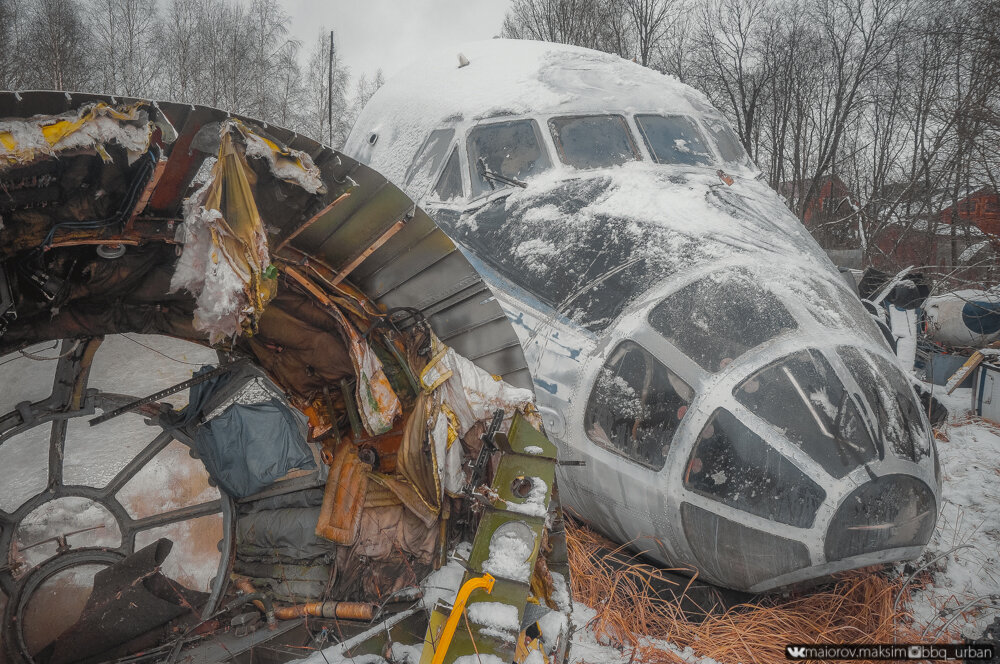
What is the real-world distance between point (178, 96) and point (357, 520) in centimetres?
2579

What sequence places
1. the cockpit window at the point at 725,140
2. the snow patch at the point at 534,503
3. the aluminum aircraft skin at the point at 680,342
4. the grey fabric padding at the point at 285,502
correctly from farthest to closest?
the cockpit window at the point at 725,140
the grey fabric padding at the point at 285,502
the snow patch at the point at 534,503
the aluminum aircraft skin at the point at 680,342

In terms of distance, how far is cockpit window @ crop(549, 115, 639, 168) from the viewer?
4617 millimetres

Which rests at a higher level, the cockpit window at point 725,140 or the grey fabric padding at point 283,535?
the cockpit window at point 725,140

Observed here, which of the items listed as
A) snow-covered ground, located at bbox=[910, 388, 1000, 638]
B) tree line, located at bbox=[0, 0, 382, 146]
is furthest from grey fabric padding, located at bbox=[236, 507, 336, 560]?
tree line, located at bbox=[0, 0, 382, 146]

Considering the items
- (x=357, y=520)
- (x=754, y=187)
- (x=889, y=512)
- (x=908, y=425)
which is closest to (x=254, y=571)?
(x=357, y=520)

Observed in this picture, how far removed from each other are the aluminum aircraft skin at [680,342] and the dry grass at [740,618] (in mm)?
463

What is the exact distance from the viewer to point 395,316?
3391 mm

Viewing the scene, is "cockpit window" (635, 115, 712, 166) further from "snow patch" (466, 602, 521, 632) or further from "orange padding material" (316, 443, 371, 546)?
"snow patch" (466, 602, 521, 632)

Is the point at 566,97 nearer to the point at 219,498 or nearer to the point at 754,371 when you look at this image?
the point at 754,371

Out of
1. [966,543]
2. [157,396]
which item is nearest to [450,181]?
[157,396]

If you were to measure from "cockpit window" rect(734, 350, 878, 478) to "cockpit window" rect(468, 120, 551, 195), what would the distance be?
2399mm

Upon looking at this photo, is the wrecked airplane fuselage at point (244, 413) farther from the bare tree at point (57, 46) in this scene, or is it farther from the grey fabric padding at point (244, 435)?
the bare tree at point (57, 46)

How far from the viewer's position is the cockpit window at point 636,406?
10.2 feet

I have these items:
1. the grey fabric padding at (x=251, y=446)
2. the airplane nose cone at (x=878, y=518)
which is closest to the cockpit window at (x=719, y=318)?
the airplane nose cone at (x=878, y=518)
